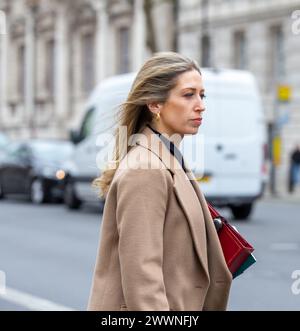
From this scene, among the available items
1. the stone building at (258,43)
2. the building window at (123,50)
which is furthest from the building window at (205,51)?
the building window at (123,50)

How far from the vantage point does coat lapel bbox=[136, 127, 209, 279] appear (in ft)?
10.0

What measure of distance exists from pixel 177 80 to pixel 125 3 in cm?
4584

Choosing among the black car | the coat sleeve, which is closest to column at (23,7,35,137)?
the black car

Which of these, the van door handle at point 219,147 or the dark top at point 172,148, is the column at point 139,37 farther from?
the dark top at point 172,148

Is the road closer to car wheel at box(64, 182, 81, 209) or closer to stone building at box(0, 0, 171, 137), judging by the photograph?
car wheel at box(64, 182, 81, 209)

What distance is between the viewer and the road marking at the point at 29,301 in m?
7.82

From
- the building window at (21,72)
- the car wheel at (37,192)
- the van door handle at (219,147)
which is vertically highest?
the van door handle at (219,147)

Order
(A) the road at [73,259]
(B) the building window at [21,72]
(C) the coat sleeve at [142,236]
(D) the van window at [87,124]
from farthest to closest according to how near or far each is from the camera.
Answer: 1. (B) the building window at [21,72]
2. (D) the van window at [87,124]
3. (A) the road at [73,259]
4. (C) the coat sleeve at [142,236]

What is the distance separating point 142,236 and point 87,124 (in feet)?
51.5

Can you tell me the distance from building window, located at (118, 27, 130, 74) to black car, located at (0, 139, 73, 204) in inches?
1023

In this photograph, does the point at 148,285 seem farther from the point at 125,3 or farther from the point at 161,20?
the point at 125,3

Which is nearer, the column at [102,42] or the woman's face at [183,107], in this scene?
the woman's face at [183,107]

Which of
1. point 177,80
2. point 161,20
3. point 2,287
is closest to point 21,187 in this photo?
point 2,287

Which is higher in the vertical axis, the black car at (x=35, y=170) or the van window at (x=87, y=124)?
the van window at (x=87, y=124)
